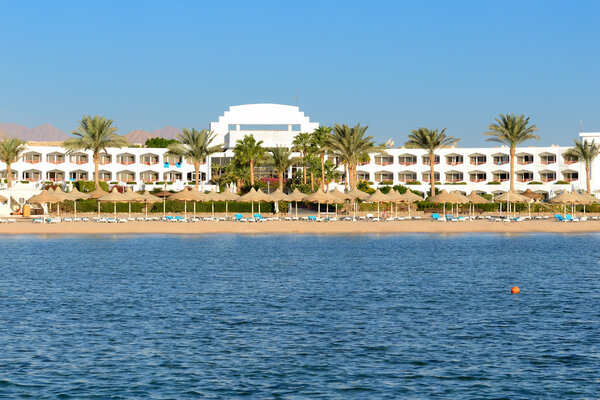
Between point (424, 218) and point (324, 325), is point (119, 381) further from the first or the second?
point (424, 218)

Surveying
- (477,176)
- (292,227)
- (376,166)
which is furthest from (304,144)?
(477,176)

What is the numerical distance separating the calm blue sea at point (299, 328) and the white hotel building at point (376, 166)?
71.3 meters

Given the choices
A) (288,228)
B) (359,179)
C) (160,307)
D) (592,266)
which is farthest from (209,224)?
(359,179)

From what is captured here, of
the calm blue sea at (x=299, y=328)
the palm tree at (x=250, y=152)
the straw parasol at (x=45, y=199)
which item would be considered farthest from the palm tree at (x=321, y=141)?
the calm blue sea at (x=299, y=328)

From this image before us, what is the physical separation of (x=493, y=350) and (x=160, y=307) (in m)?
12.0

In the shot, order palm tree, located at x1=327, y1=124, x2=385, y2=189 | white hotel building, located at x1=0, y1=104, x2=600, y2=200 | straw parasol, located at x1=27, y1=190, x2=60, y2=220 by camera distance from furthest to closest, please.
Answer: white hotel building, located at x1=0, y1=104, x2=600, y2=200 < palm tree, located at x1=327, y1=124, x2=385, y2=189 < straw parasol, located at x1=27, y1=190, x2=60, y2=220

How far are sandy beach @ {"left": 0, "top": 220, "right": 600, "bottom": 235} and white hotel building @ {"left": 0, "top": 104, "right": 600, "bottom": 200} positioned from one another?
41873 mm

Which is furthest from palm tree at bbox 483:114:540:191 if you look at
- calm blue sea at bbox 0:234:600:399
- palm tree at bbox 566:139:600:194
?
calm blue sea at bbox 0:234:600:399

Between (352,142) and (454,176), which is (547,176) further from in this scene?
(352,142)

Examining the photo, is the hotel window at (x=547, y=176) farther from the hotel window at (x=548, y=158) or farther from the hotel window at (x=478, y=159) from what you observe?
the hotel window at (x=478, y=159)

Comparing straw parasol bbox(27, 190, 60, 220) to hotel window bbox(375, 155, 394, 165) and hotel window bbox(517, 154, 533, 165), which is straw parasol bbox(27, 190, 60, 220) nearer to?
hotel window bbox(375, 155, 394, 165)

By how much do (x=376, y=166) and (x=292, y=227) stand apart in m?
54.4

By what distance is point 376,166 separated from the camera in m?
118

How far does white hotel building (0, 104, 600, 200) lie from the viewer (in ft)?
367
